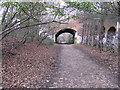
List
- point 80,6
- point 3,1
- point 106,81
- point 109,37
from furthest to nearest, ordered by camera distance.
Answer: point 109,37 → point 106,81 → point 80,6 → point 3,1

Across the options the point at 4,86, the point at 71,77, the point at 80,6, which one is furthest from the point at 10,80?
the point at 80,6

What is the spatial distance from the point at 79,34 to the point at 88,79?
24110 mm

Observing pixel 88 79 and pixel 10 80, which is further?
pixel 88 79

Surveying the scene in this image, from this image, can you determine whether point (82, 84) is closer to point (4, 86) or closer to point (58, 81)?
point (58, 81)

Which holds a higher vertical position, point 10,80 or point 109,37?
point 109,37

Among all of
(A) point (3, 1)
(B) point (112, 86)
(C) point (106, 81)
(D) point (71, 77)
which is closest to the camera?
(A) point (3, 1)

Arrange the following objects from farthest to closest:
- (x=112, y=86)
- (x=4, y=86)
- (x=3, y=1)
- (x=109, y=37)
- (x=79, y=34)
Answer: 1. (x=79, y=34)
2. (x=109, y=37)
3. (x=112, y=86)
4. (x=4, y=86)
5. (x=3, y=1)

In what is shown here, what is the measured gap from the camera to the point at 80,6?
142 inches

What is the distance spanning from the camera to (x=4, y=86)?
4355 millimetres

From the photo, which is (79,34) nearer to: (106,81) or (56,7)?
(106,81)

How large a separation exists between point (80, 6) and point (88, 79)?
3155 millimetres

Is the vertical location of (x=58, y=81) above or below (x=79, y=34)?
below

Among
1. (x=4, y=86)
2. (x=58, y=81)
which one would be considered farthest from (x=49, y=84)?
(x=4, y=86)

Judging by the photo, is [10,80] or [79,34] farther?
[79,34]
